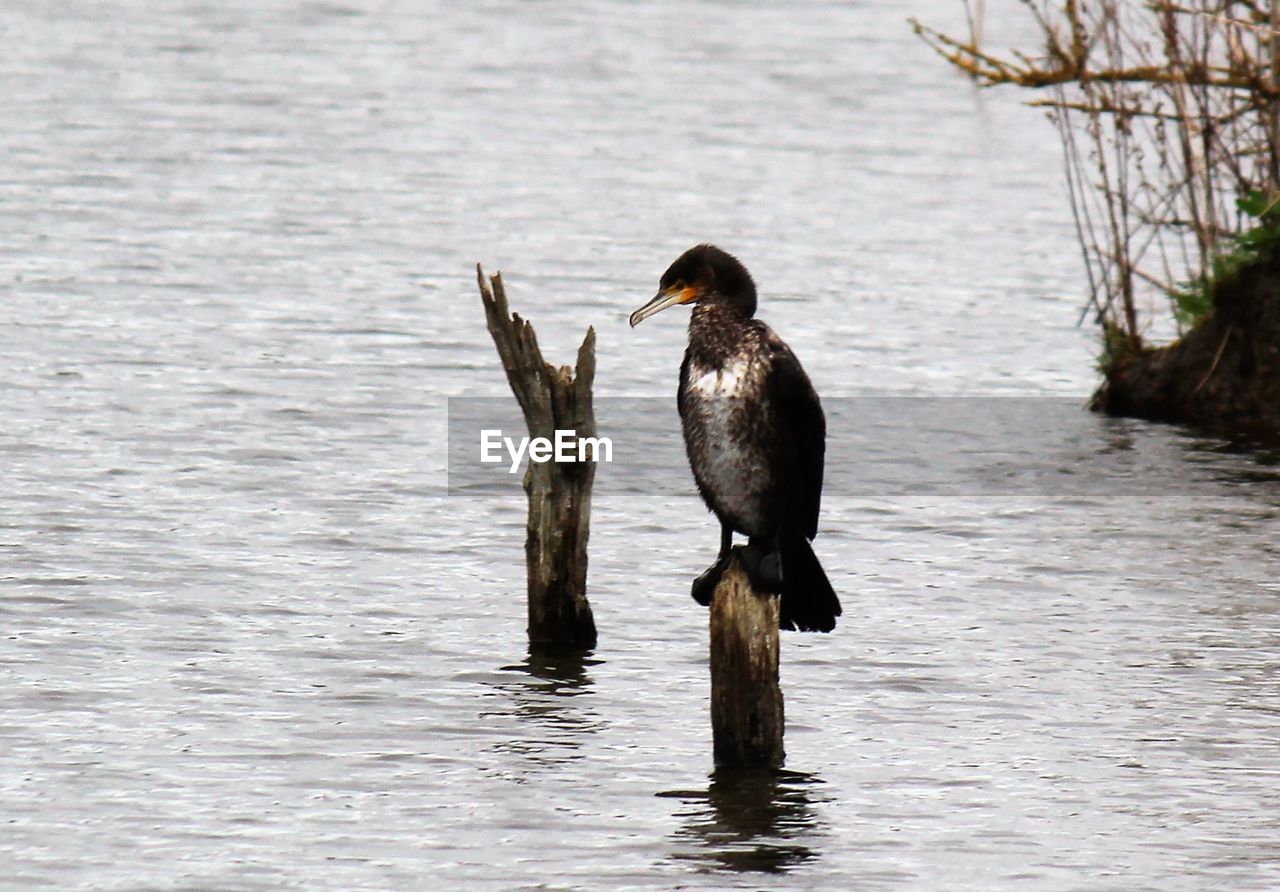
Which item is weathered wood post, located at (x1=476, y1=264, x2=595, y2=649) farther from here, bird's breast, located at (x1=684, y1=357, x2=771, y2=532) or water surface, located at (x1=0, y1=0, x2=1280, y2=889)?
bird's breast, located at (x1=684, y1=357, x2=771, y2=532)

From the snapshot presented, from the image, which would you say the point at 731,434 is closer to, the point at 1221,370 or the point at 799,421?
the point at 799,421

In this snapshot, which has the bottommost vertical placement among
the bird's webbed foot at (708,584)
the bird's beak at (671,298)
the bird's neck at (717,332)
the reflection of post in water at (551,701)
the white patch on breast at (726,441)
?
the reflection of post in water at (551,701)

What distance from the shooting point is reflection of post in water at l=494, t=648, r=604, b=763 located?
30.0 ft

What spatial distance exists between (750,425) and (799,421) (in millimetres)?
168

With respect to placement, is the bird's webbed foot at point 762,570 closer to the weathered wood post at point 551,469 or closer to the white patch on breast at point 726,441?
the white patch on breast at point 726,441

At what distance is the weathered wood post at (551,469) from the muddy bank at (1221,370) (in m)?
6.15

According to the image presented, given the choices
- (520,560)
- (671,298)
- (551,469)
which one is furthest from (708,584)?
(520,560)

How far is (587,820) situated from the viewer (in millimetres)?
8359

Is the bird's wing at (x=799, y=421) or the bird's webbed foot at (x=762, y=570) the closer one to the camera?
the bird's webbed foot at (x=762, y=570)

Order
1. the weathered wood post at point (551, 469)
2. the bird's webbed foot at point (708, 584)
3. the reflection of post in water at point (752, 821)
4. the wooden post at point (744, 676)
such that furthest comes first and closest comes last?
the weathered wood post at point (551, 469) < the bird's webbed foot at point (708, 584) < the wooden post at point (744, 676) < the reflection of post in water at point (752, 821)

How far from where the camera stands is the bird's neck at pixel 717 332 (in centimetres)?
834

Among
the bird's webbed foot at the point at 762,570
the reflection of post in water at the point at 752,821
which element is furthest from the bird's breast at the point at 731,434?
the reflection of post in water at the point at 752,821

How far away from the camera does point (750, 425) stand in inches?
330

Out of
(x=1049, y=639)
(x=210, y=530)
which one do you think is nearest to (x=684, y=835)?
(x=1049, y=639)
